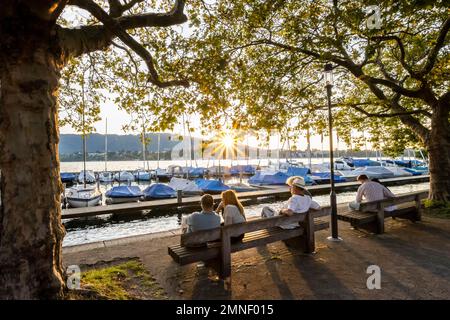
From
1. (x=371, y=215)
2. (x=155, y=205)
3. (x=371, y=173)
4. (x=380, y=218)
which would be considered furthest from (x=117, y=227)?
(x=371, y=173)

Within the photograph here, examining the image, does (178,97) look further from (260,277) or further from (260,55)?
(260,277)

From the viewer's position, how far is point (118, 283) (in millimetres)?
5164

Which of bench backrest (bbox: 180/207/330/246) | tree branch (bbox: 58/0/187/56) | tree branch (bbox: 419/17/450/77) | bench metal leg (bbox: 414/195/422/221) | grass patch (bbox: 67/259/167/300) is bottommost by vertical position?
grass patch (bbox: 67/259/167/300)

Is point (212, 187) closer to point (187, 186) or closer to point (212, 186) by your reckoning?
point (212, 186)

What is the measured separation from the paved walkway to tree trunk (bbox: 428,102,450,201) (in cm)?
372

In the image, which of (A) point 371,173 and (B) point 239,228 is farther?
(A) point 371,173

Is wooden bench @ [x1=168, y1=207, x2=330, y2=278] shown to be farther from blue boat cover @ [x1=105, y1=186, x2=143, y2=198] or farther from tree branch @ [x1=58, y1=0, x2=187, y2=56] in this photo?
blue boat cover @ [x1=105, y1=186, x2=143, y2=198]

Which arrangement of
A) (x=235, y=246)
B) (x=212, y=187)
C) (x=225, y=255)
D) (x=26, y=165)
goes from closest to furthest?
(x=26, y=165) < (x=225, y=255) < (x=235, y=246) < (x=212, y=187)

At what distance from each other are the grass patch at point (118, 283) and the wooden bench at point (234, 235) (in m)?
0.76

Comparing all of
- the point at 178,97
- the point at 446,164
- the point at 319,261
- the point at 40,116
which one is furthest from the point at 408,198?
the point at 40,116

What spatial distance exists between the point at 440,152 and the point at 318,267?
9.30 m

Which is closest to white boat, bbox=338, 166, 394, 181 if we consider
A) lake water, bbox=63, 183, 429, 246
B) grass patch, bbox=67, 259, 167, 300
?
lake water, bbox=63, 183, 429, 246

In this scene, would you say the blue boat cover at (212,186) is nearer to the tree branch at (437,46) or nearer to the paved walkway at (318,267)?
the paved walkway at (318,267)

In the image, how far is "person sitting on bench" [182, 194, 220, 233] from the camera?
5.42m
